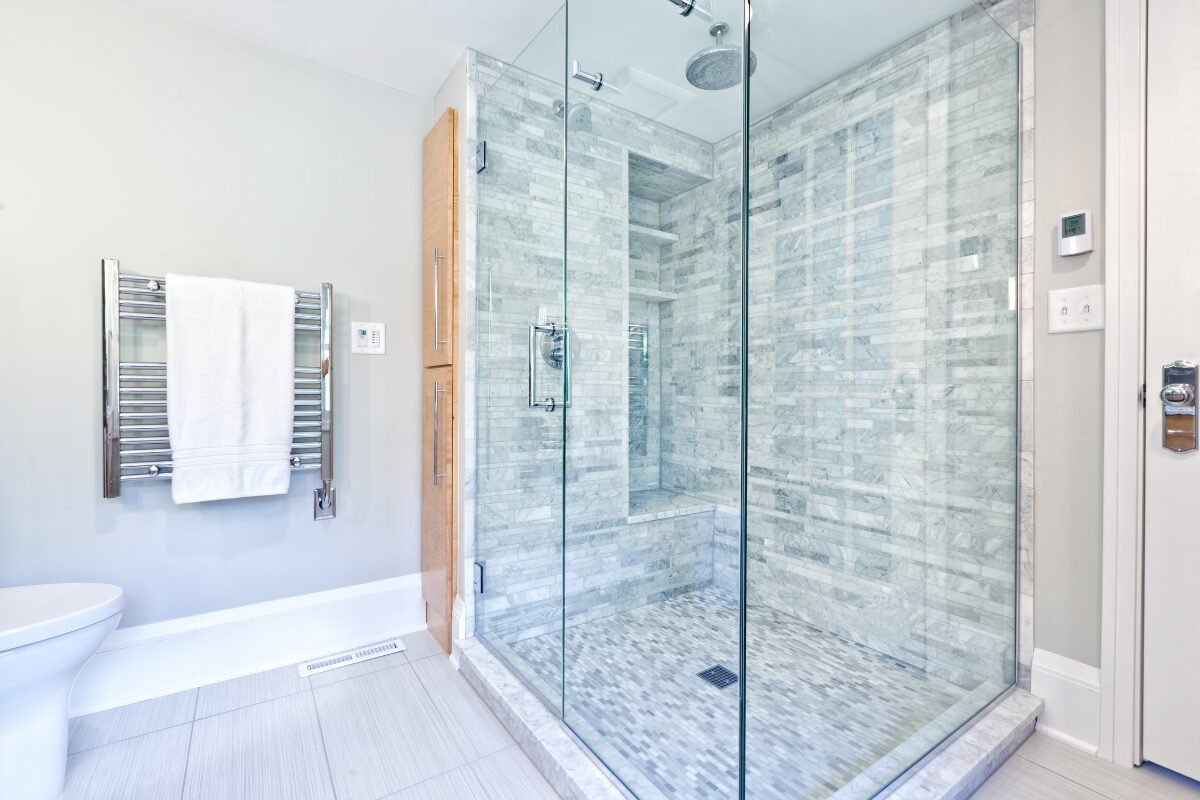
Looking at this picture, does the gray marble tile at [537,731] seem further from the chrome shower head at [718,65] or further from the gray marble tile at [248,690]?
the chrome shower head at [718,65]

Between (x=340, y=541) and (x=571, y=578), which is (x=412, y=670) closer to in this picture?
(x=340, y=541)

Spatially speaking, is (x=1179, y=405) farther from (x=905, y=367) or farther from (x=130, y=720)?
(x=130, y=720)

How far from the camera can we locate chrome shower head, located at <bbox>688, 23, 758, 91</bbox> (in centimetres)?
118

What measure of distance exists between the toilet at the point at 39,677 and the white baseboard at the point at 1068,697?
2.58 meters

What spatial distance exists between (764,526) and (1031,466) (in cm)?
89

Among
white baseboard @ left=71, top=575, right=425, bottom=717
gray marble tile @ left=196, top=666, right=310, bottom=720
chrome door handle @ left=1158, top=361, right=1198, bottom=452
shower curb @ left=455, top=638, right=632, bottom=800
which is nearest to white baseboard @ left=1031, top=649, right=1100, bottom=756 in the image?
chrome door handle @ left=1158, top=361, right=1198, bottom=452

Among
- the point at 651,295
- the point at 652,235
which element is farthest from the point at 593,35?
the point at 651,295

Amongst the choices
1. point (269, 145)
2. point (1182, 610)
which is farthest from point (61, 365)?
point (1182, 610)

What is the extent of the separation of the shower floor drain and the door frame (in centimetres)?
96

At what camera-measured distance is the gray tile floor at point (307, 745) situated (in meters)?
1.36

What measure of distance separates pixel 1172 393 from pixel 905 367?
0.57m

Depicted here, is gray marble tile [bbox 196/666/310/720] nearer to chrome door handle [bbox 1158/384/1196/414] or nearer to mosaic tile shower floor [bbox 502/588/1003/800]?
mosaic tile shower floor [bbox 502/588/1003/800]

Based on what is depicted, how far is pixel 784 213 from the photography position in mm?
Answer: 1472

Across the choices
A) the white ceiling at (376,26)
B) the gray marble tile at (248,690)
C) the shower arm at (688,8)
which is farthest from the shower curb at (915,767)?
the white ceiling at (376,26)
